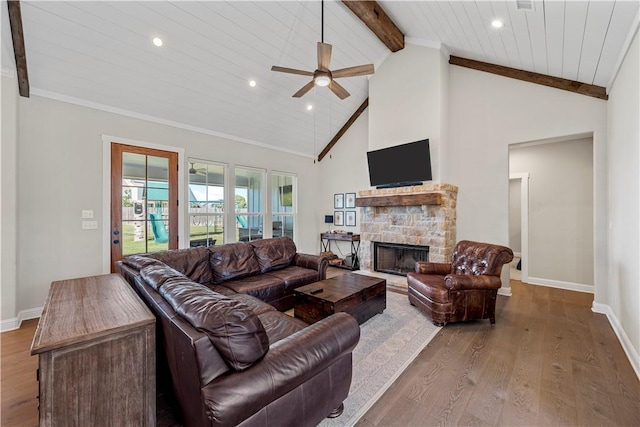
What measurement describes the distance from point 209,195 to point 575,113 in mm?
5987

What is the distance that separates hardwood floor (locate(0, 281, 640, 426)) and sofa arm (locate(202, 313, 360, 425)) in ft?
2.10

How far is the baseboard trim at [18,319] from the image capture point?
3.06 meters

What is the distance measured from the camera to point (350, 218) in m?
6.76

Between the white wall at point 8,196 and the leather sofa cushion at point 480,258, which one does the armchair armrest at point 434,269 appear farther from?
the white wall at point 8,196

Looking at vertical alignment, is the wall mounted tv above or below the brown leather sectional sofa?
above

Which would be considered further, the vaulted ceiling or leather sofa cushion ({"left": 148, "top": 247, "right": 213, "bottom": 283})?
leather sofa cushion ({"left": 148, "top": 247, "right": 213, "bottom": 283})

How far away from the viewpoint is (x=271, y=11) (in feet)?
12.0

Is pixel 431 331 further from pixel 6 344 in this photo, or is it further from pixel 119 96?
pixel 119 96

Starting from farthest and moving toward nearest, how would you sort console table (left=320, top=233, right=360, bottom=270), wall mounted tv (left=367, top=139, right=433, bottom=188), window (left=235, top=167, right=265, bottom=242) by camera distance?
1. console table (left=320, top=233, right=360, bottom=270)
2. window (left=235, top=167, right=265, bottom=242)
3. wall mounted tv (left=367, top=139, right=433, bottom=188)

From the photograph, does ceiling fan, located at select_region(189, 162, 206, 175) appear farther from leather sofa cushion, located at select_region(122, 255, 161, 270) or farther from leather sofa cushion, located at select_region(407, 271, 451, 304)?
leather sofa cushion, located at select_region(407, 271, 451, 304)

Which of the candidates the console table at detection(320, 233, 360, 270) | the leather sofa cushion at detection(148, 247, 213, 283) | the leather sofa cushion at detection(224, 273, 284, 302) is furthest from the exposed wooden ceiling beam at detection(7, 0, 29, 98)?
the console table at detection(320, 233, 360, 270)

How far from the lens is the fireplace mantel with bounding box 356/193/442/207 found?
452cm

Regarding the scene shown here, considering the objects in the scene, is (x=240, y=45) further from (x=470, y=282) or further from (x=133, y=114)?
(x=470, y=282)

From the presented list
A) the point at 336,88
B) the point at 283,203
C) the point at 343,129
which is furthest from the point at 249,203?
the point at 336,88
